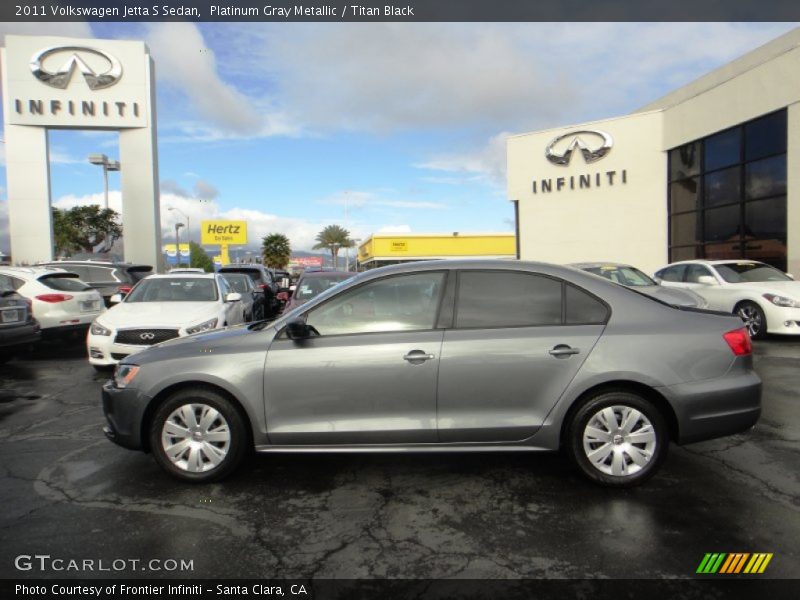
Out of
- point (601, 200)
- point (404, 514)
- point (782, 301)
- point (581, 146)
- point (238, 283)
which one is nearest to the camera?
point (404, 514)

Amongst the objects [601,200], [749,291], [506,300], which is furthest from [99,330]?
[601,200]

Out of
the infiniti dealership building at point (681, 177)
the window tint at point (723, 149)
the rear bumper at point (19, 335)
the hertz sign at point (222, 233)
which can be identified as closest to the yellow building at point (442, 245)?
the infiniti dealership building at point (681, 177)

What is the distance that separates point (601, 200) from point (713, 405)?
19676mm

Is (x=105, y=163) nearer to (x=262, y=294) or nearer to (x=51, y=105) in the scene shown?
(x=51, y=105)

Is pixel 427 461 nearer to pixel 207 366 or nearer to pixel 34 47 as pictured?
pixel 207 366

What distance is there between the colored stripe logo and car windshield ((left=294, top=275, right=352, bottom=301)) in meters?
7.66

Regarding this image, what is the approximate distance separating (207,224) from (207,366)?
203 feet

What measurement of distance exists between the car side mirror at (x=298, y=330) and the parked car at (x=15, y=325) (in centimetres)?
636

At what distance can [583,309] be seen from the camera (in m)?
3.73

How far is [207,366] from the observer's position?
3672 mm

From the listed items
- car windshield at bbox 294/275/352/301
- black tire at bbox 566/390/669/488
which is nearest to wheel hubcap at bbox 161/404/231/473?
black tire at bbox 566/390/669/488

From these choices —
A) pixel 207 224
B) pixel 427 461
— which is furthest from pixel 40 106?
pixel 207 224

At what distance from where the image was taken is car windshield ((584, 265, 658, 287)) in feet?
34.7

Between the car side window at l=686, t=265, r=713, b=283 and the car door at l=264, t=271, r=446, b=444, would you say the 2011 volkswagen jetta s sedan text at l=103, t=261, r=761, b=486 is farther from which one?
the car side window at l=686, t=265, r=713, b=283
